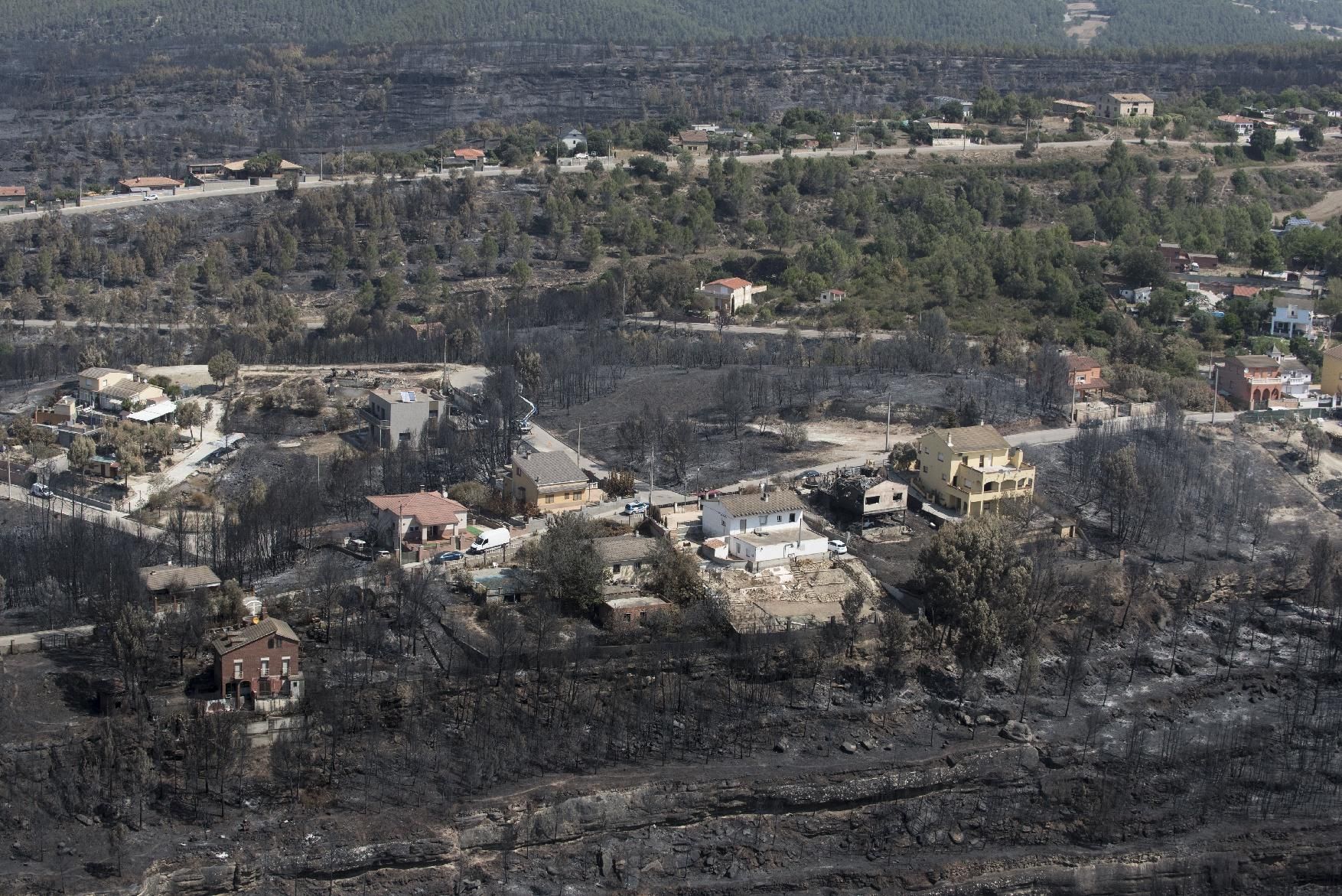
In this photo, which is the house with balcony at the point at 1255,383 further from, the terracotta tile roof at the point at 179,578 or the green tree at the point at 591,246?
the terracotta tile roof at the point at 179,578

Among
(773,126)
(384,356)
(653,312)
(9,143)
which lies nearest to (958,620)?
(384,356)

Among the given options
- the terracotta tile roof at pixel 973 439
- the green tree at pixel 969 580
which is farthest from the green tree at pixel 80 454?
the green tree at pixel 969 580

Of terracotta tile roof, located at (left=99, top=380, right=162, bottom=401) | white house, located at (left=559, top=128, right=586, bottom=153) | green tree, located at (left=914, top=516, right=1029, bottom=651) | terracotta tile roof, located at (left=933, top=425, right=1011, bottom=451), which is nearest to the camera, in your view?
green tree, located at (left=914, top=516, right=1029, bottom=651)

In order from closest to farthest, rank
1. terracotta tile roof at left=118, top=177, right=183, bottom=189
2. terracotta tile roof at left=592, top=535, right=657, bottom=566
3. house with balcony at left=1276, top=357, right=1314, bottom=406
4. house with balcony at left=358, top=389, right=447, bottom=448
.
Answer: terracotta tile roof at left=592, top=535, right=657, bottom=566 < house with balcony at left=358, top=389, right=447, bottom=448 < house with balcony at left=1276, top=357, right=1314, bottom=406 < terracotta tile roof at left=118, top=177, right=183, bottom=189

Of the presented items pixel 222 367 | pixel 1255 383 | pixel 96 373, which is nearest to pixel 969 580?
pixel 1255 383

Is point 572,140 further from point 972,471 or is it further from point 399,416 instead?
point 972,471

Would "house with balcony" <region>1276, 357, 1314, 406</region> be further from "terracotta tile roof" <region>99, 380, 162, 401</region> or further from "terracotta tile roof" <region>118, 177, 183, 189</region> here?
"terracotta tile roof" <region>118, 177, 183, 189</region>

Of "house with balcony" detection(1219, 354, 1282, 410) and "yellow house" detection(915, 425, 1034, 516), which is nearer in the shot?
"yellow house" detection(915, 425, 1034, 516)

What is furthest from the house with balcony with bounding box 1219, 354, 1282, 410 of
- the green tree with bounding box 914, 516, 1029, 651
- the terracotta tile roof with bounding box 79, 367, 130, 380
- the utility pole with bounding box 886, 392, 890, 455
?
the terracotta tile roof with bounding box 79, 367, 130, 380
